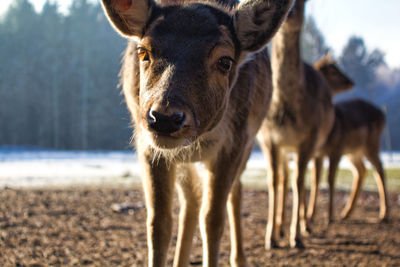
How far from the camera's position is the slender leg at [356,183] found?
24.4 ft

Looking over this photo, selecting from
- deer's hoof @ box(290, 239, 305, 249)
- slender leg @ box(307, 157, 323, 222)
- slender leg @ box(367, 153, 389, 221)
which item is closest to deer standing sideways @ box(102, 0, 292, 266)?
deer's hoof @ box(290, 239, 305, 249)

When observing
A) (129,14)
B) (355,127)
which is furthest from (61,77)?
(129,14)

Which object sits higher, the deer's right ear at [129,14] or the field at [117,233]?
the deer's right ear at [129,14]

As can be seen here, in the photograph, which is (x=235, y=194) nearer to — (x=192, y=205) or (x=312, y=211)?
(x=192, y=205)

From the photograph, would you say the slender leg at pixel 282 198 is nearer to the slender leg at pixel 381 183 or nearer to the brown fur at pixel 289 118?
→ the brown fur at pixel 289 118

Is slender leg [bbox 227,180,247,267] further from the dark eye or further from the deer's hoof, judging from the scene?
the dark eye

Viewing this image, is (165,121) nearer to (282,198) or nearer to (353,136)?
(282,198)

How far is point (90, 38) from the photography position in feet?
129

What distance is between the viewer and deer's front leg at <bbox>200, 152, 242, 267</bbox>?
2.98 metres

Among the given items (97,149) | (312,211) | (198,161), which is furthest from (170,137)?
(97,149)

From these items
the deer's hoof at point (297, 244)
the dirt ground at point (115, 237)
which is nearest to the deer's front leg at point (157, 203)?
the dirt ground at point (115, 237)

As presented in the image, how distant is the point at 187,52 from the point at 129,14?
58 cm

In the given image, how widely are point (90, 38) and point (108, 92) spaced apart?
21.9 ft

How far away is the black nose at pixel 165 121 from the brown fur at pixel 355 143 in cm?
577
